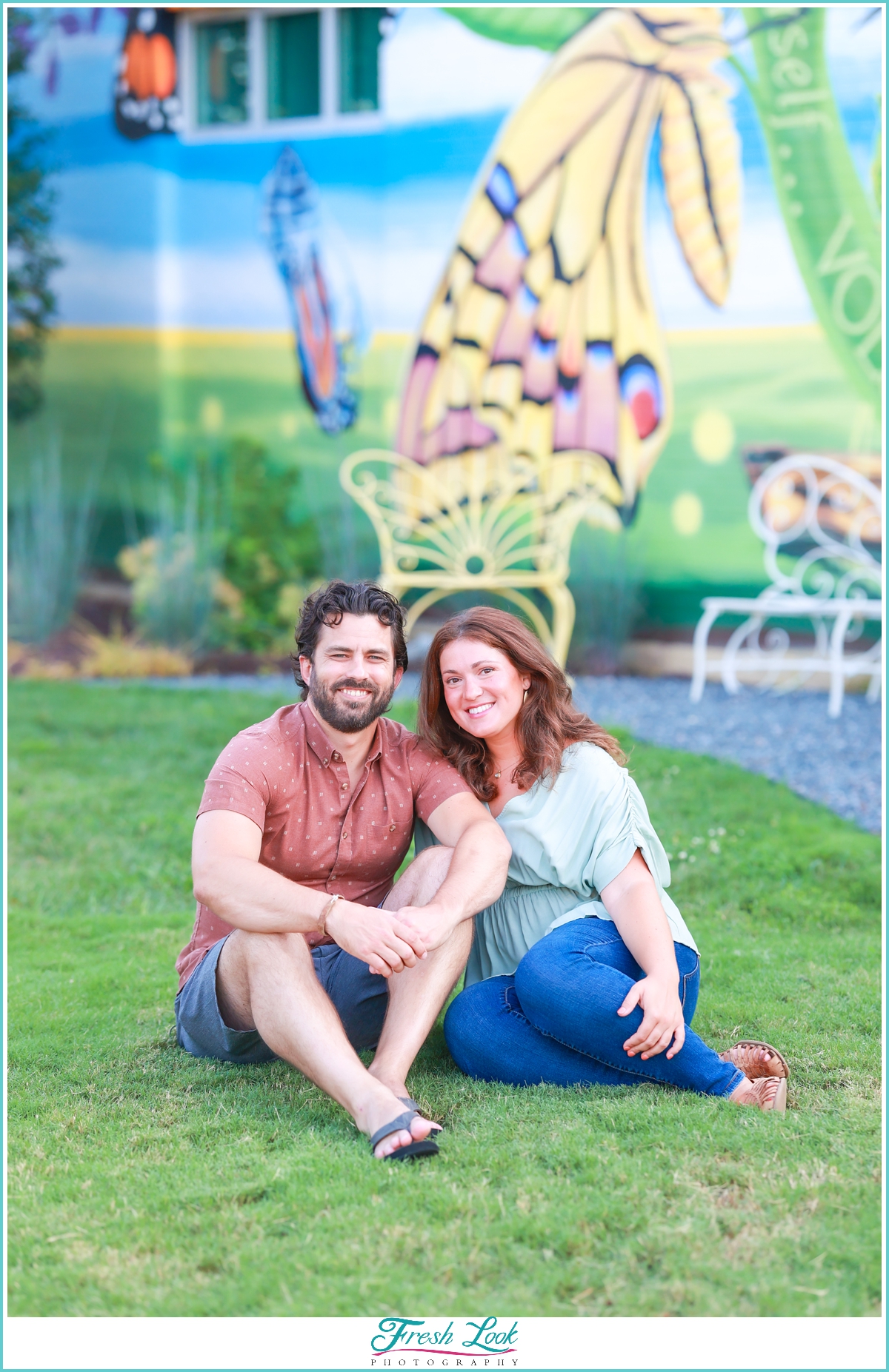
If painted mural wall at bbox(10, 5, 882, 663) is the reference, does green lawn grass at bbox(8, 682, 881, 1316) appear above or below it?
→ below

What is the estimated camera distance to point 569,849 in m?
2.68

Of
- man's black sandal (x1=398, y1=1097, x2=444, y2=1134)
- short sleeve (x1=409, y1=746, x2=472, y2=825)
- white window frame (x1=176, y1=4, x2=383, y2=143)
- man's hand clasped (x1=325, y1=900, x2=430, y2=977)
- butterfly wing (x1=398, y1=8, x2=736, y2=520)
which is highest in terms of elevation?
white window frame (x1=176, y1=4, x2=383, y2=143)

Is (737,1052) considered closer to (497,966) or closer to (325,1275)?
(497,966)

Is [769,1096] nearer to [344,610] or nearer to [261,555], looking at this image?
[344,610]

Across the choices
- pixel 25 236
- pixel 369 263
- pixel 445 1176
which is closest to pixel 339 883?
pixel 445 1176

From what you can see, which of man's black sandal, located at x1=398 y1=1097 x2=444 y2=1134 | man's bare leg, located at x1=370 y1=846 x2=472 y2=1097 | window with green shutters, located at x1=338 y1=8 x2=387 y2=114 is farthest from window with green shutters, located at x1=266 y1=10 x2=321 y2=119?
man's black sandal, located at x1=398 y1=1097 x2=444 y2=1134

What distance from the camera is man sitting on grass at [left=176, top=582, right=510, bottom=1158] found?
2387 mm

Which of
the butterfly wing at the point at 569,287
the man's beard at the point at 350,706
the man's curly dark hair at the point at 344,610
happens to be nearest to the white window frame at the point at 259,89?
the butterfly wing at the point at 569,287

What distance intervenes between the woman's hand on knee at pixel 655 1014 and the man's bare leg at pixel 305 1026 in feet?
1.53

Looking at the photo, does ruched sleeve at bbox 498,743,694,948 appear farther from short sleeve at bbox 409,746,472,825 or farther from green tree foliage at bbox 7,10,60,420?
green tree foliage at bbox 7,10,60,420

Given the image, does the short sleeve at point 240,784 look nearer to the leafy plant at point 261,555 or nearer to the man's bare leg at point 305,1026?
the man's bare leg at point 305,1026

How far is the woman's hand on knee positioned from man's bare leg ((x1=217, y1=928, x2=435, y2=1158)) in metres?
0.47

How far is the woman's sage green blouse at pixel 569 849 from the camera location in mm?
2637

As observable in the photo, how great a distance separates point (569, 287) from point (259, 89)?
2.54 meters
